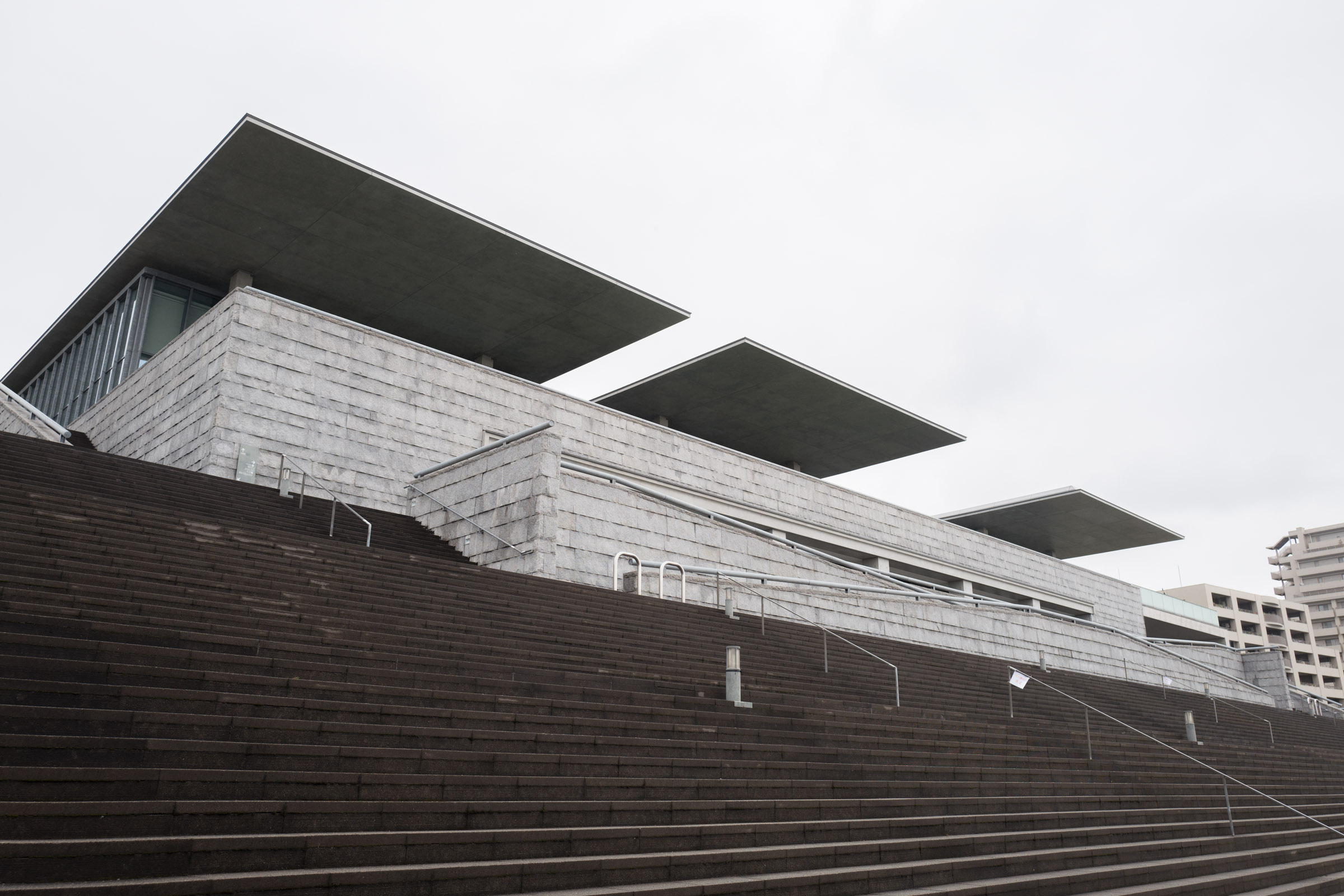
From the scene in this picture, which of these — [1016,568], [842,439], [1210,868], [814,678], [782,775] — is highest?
[842,439]

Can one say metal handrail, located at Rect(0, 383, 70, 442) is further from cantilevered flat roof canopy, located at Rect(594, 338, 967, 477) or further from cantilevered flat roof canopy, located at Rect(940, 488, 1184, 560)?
cantilevered flat roof canopy, located at Rect(940, 488, 1184, 560)

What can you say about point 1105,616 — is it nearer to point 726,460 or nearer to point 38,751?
point 726,460

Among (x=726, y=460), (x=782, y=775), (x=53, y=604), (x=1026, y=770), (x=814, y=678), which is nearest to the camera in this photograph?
(x=53, y=604)

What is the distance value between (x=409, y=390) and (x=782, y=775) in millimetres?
13527

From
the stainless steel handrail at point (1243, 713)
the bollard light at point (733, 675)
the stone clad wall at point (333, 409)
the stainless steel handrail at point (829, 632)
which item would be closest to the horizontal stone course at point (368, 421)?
the stone clad wall at point (333, 409)

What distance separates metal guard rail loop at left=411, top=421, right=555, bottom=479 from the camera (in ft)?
51.8

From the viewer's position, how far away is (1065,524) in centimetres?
3938

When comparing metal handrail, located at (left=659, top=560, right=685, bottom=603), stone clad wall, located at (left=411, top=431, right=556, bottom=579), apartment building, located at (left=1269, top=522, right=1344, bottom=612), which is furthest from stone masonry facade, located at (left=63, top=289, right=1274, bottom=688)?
Result: apartment building, located at (left=1269, top=522, right=1344, bottom=612)

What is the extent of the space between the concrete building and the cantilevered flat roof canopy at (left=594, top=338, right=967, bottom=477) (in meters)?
0.10

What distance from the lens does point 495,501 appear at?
16078mm

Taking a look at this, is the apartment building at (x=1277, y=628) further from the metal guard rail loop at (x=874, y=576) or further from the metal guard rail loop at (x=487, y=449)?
the metal guard rail loop at (x=487, y=449)

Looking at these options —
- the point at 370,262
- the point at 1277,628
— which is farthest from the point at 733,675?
the point at 1277,628

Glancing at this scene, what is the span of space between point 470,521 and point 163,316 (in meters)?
10.5

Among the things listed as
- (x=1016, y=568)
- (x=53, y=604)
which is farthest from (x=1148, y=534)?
(x=53, y=604)
